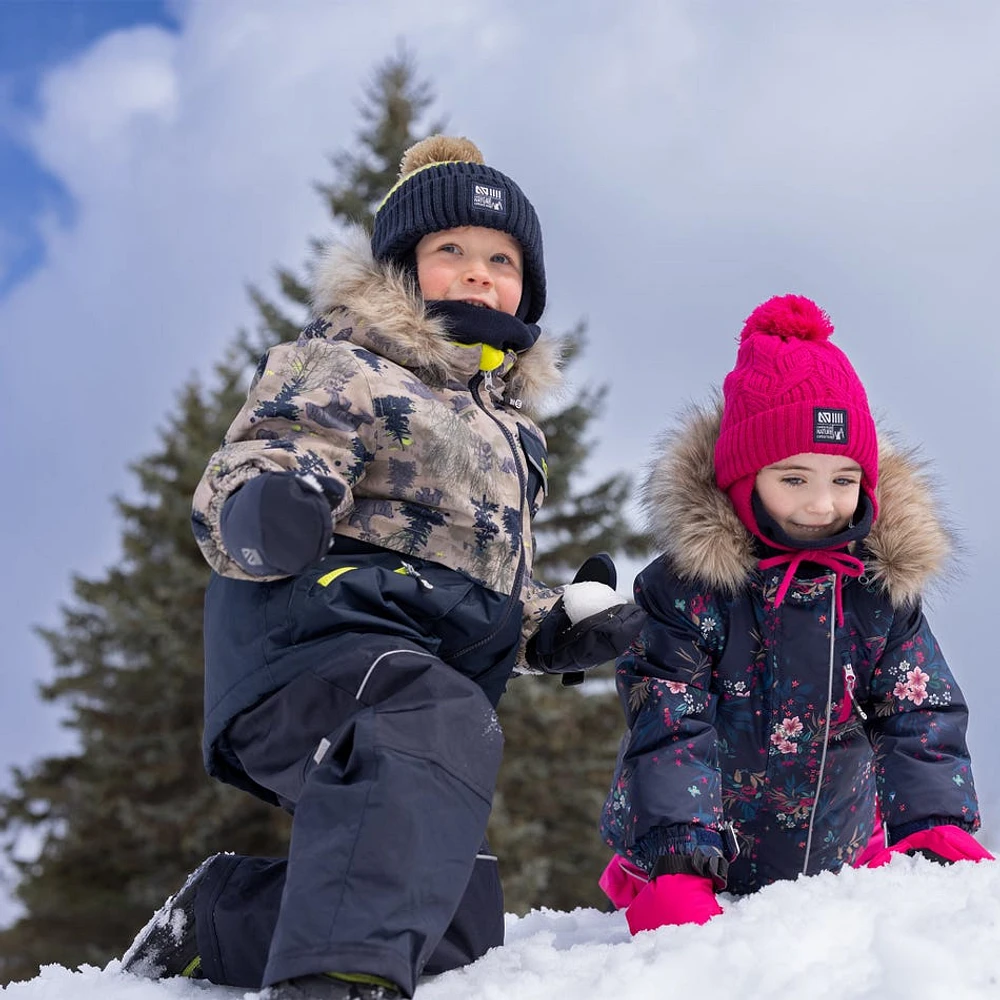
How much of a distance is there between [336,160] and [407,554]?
10625 millimetres

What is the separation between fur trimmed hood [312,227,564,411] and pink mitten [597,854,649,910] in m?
1.41

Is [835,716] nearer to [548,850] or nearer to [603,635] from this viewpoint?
[603,635]

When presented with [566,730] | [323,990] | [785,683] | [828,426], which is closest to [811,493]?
[828,426]

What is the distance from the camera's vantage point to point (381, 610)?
2229 mm

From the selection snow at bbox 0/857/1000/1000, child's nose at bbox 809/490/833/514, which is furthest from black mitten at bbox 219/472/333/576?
child's nose at bbox 809/490/833/514

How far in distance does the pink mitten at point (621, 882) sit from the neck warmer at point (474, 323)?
1589 mm

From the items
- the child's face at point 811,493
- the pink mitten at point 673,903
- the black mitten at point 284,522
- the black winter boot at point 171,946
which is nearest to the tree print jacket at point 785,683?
the child's face at point 811,493

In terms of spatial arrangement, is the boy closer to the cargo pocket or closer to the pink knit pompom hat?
the cargo pocket

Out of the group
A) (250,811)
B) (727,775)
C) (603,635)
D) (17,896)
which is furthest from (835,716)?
(17,896)

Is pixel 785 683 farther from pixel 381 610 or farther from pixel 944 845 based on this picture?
→ pixel 381 610

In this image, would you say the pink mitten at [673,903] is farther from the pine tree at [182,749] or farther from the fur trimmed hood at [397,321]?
the pine tree at [182,749]

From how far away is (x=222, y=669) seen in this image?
229 centimetres

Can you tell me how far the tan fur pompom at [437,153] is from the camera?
3.28 m

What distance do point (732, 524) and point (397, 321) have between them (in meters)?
1.09
